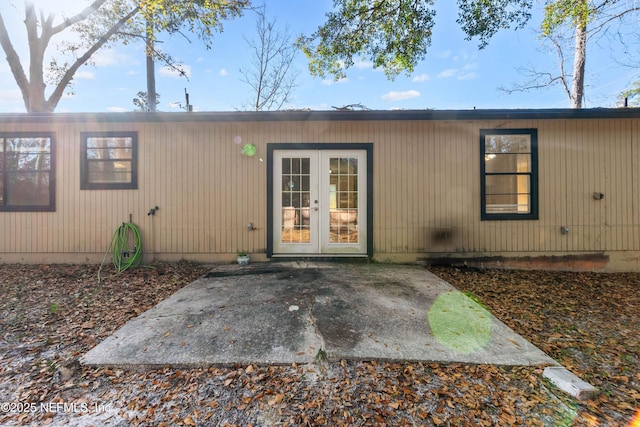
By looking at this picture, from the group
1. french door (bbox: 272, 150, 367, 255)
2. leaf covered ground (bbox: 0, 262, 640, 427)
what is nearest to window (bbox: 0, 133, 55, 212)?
leaf covered ground (bbox: 0, 262, 640, 427)

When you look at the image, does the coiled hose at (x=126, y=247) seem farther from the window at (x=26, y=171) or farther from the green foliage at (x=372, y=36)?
the green foliage at (x=372, y=36)

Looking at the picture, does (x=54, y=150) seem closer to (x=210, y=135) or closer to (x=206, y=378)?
(x=210, y=135)

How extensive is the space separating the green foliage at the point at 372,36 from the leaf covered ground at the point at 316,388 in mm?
6904

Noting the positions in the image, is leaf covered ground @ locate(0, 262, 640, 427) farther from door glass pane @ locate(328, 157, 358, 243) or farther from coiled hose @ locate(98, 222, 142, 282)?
door glass pane @ locate(328, 157, 358, 243)

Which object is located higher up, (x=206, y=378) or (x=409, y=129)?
(x=409, y=129)

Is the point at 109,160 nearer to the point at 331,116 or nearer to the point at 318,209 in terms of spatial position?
the point at 318,209

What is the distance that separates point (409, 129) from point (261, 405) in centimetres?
469

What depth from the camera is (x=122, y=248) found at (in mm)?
4773

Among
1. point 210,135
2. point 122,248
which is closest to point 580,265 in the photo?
point 210,135

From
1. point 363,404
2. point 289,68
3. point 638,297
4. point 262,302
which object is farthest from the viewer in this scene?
point 289,68

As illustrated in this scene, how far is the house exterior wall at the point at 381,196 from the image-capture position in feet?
16.2

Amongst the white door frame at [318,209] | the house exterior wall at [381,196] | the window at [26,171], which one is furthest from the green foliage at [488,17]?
the window at [26,171]

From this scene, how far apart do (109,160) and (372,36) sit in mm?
6826

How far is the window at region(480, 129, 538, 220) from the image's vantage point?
16.2 feet
